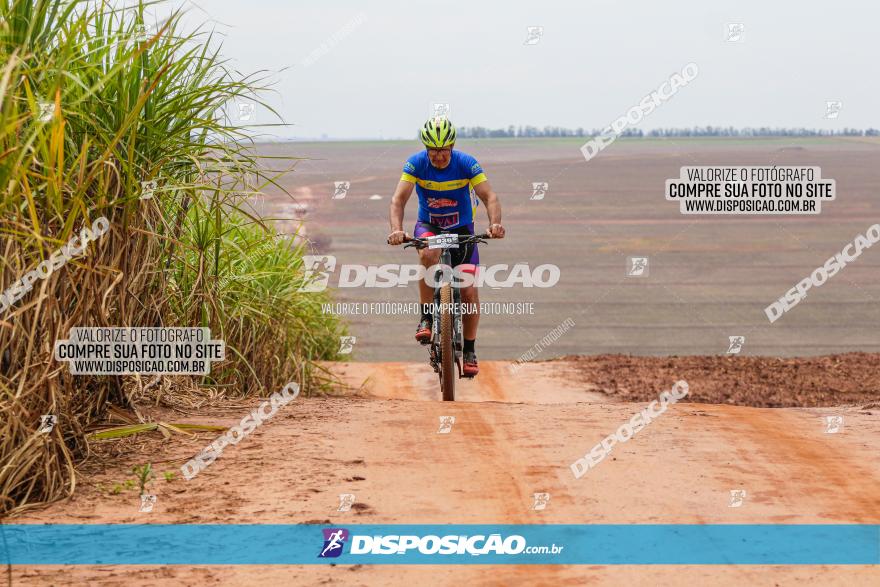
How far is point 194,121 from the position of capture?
290 inches

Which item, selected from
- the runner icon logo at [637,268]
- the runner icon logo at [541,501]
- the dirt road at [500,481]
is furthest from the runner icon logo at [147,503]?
the runner icon logo at [637,268]

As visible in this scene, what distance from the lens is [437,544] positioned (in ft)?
17.9

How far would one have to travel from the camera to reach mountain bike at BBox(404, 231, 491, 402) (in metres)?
Answer: 9.26

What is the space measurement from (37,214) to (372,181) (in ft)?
255

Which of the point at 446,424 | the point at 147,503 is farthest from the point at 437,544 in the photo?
the point at 446,424

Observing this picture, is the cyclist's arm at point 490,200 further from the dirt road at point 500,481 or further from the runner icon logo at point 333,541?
the runner icon logo at point 333,541

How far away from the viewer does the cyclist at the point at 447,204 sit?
9547 millimetres

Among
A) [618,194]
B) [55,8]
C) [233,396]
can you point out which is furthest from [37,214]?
[618,194]

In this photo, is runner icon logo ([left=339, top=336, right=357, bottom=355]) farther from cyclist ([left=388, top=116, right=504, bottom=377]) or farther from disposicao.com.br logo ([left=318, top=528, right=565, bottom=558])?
disposicao.com.br logo ([left=318, top=528, right=565, bottom=558])

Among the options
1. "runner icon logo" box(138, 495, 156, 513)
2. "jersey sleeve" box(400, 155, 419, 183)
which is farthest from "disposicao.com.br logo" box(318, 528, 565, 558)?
"jersey sleeve" box(400, 155, 419, 183)

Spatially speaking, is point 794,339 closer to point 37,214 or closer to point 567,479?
point 567,479

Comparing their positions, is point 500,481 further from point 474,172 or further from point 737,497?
point 474,172

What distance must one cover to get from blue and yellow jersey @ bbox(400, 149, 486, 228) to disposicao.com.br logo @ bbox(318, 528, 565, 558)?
186 inches

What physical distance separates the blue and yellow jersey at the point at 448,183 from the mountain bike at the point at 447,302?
0.90ft
